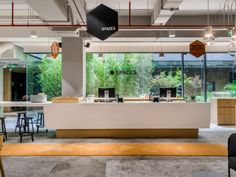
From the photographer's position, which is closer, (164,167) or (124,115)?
(164,167)

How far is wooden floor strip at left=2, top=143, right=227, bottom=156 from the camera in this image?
579 centimetres

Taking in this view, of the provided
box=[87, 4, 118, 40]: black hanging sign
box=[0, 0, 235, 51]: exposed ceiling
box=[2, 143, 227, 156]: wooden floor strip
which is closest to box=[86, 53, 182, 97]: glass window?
box=[0, 0, 235, 51]: exposed ceiling

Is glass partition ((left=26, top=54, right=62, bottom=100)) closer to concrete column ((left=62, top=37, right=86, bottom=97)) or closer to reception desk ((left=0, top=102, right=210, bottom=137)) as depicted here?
concrete column ((left=62, top=37, right=86, bottom=97))

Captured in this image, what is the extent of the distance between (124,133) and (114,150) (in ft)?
5.94

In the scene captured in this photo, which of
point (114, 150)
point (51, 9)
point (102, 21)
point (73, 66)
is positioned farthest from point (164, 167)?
point (73, 66)

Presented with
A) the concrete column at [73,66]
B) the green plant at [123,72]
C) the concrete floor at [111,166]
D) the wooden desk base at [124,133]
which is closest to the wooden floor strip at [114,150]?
the concrete floor at [111,166]

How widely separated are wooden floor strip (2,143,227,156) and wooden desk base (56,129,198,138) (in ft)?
3.58

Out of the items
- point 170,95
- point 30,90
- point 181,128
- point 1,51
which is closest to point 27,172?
point 181,128

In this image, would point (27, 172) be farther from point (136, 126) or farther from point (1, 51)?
point (1, 51)

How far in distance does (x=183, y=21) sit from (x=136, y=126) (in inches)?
149

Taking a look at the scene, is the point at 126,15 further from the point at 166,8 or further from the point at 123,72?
the point at 123,72

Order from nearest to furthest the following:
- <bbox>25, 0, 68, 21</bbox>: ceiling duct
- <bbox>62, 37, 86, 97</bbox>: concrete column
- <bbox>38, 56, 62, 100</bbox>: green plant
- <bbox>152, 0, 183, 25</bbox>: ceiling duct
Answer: <bbox>25, 0, 68, 21</bbox>: ceiling duct
<bbox>152, 0, 183, 25</bbox>: ceiling duct
<bbox>62, 37, 86, 97</bbox>: concrete column
<bbox>38, 56, 62, 100</bbox>: green plant

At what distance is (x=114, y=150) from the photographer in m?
6.11

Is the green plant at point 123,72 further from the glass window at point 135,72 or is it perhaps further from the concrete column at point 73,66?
the concrete column at point 73,66
